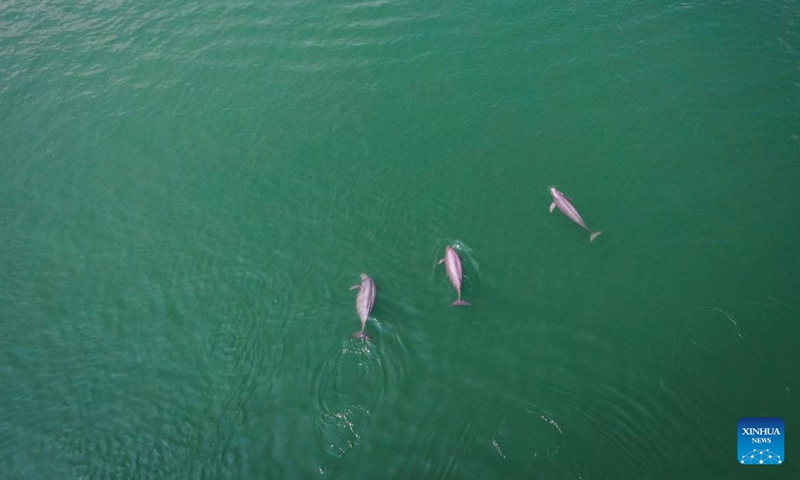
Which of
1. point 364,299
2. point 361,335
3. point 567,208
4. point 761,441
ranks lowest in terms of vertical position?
point 761,441

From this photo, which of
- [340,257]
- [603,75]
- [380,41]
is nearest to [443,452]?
[340,257]

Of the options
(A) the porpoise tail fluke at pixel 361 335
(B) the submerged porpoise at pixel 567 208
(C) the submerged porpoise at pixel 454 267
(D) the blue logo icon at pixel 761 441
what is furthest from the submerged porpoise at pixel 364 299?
(D) the blue logo icon at pixel 761 441

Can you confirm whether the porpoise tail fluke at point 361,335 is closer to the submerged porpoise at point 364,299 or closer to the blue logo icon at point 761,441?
the submerged porpoise at point 364,299

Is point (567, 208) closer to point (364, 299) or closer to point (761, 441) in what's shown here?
point (364, 299)

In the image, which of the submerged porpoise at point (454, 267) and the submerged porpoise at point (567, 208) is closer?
the submerged porpoise at point (454, 267)

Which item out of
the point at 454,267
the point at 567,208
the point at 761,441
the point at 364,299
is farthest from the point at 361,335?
the point at 761,441
